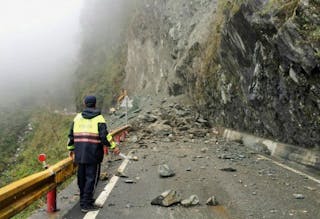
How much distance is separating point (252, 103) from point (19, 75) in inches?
4648

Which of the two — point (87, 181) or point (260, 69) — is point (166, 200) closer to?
point (87, 181)

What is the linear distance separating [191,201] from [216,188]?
142cm

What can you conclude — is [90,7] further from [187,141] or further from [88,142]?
[88,142]

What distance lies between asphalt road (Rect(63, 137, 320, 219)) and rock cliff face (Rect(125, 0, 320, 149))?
4.88ft

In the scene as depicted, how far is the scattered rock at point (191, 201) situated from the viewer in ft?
23.1

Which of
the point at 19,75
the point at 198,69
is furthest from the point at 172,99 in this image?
the point at 19,75

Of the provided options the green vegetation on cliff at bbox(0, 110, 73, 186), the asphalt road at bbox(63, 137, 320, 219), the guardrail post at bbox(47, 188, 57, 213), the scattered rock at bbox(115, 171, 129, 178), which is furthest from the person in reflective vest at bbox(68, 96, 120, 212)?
the green vegetation on cliff at bbox(0, 110, 73, 186)

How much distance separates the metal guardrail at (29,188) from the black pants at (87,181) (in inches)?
15.2

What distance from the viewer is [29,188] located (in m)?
5.81

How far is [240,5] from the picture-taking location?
1423 centimetres

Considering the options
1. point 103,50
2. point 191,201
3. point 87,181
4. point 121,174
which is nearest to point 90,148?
point 87,181

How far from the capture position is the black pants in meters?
6.91

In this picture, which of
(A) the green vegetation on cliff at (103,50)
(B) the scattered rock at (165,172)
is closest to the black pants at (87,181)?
(B) the scattered rock at (165,172)

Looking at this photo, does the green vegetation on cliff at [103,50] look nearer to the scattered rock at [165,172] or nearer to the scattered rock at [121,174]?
the scattered rock at [121,174]
